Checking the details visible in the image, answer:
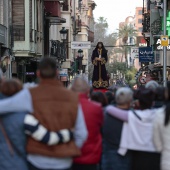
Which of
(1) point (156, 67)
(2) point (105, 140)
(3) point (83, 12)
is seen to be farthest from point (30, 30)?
(3) point (83, 12)

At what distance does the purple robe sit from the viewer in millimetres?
28344

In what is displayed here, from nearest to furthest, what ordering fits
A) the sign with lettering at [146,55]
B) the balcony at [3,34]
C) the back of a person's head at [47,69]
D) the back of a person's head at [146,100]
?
the back of a person's head at [47,69]
the back of a person's head at [146,100]
the balcony at [3,34]
the sign with lettering at [146,55]

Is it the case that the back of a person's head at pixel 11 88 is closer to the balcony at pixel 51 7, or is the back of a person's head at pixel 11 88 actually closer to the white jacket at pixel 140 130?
the white jacket at pixel 140 130

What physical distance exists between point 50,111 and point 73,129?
368 millimetres

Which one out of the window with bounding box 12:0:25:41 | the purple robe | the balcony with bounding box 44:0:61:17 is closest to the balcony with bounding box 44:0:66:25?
the balcony with bounding box 44:0:61:17

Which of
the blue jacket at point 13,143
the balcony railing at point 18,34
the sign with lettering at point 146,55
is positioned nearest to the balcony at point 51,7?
the sign with lettering at point 146,55

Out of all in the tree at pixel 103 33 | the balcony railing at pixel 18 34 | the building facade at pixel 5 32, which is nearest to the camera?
the building facade at pixel 5 32

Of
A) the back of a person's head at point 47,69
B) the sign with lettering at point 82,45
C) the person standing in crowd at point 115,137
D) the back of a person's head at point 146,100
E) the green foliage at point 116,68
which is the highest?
the sign with lettering at point 82,45

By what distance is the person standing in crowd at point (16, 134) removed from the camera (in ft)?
26.7

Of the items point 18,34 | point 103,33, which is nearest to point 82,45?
point 18,34

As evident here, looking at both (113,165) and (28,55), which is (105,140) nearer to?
(113,165)

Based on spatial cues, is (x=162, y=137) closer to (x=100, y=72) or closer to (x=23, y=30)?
(x=100, y=72)

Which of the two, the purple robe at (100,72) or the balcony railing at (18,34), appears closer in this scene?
the purple robe at (100,72)

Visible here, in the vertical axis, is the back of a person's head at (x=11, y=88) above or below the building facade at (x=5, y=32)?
below
